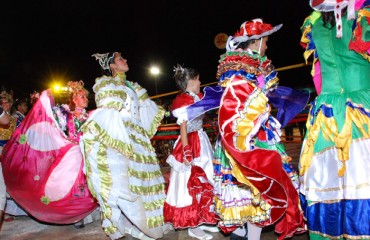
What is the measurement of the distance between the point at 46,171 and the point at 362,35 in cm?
406

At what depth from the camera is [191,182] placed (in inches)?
125

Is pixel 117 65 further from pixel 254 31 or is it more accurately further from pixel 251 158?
pixel 251 158

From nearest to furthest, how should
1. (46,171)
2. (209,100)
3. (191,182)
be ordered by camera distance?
(209,100) < (191,182) < (46,171)

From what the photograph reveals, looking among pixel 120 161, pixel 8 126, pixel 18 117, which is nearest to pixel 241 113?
pixel 120 161

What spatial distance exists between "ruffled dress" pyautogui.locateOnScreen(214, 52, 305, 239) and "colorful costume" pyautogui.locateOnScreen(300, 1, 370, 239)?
22cm

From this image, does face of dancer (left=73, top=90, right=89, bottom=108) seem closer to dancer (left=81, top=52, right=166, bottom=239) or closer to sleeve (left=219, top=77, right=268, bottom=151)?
dancer (left=81, top=52, right=166, bottom=239)

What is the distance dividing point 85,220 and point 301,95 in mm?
3273

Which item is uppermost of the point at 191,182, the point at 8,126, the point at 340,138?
the point at 8,126

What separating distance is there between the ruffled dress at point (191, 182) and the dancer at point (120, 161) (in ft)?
0.83

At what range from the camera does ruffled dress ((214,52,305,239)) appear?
2.24 meters

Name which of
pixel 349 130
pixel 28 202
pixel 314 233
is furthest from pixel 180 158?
pixel 28 202

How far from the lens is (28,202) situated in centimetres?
424

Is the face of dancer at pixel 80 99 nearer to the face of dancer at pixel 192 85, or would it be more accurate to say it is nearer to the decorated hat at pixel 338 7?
the face of dancer at pixel 192 85

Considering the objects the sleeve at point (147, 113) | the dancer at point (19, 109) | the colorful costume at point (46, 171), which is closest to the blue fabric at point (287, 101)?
the sleeve at point (147, 113)
